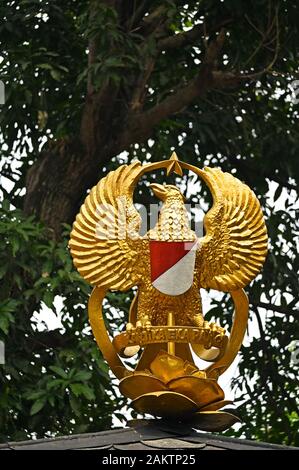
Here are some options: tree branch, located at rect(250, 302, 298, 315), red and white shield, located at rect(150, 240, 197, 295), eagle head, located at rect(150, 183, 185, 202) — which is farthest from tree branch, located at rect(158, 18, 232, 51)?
red and white shield, located at rect(150, 240, 197, 295)

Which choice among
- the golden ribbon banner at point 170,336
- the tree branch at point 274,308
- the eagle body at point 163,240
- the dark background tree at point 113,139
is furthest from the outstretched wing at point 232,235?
the tree branch at point 274,308

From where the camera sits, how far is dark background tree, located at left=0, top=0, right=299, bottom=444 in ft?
35.6

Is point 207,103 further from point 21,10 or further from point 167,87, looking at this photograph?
point 21,10

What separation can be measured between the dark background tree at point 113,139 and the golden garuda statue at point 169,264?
3.67 m

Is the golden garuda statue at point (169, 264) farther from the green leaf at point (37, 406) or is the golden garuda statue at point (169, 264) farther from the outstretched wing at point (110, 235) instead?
the green leaf at point (37, 406)

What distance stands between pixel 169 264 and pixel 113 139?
17.3ft

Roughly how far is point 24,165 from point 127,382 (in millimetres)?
6543

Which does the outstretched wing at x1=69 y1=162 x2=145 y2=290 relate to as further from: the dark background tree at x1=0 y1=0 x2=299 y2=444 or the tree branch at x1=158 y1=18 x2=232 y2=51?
the tree branch at x1=158 y1=18 x2=232 y2=51

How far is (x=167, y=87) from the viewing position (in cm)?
1273

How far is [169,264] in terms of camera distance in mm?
6645

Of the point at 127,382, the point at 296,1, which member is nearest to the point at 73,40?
the point at 296,1

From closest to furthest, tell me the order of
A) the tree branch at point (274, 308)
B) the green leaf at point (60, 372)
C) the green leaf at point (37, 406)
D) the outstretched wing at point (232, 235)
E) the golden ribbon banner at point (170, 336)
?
the golden ribbon banner at point (170, 336) < the outstretched wing at point (232, 235) < the green leaf at point (37, 406) < the green leaf at point (60, 372) < the tree branch at point (274, 308)

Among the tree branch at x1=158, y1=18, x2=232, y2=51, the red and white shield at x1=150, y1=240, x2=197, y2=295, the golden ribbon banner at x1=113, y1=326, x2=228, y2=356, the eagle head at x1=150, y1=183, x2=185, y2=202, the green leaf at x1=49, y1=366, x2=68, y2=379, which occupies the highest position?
the tree branch at x1=158, y1=18, x2=232, y2=51

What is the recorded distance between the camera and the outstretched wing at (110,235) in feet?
22.1
